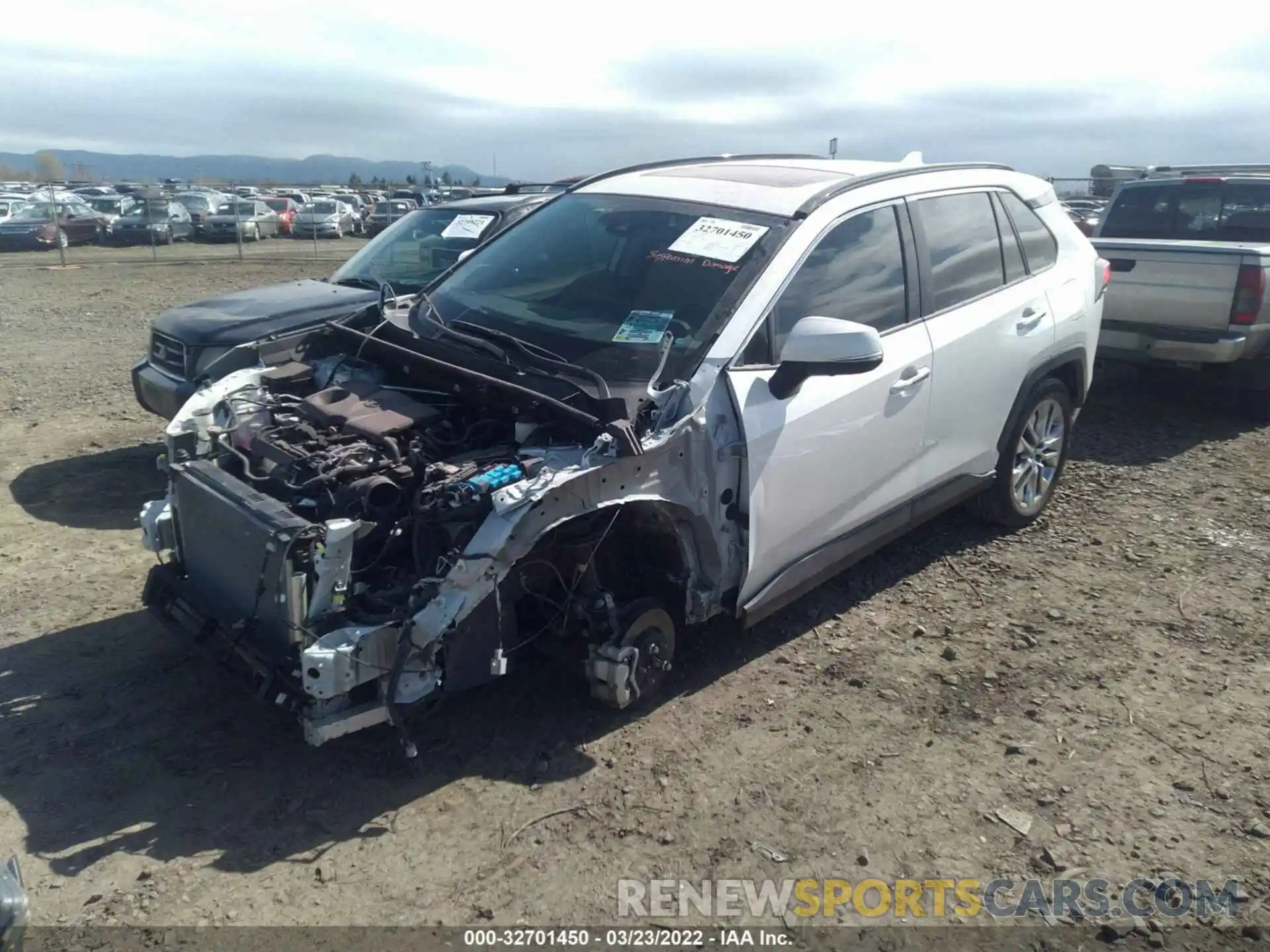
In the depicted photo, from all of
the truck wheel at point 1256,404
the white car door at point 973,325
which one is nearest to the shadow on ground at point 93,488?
the white car door at point 973,325

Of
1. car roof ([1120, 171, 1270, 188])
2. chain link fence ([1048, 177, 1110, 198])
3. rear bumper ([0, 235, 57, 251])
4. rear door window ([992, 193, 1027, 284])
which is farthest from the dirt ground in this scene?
rear bumper ([0, 235, 57, 251])

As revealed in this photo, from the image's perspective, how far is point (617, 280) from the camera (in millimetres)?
4328

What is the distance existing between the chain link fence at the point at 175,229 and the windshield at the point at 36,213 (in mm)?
32

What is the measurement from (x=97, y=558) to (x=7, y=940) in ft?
11.9

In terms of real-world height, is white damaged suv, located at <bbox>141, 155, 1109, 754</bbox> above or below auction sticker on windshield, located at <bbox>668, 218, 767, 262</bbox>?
below

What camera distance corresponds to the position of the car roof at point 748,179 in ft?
14.3

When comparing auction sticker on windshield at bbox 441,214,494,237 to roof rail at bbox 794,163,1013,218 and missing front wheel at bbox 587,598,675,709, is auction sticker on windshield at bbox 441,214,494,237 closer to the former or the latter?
roof rail at bbox 794,163,1013,218

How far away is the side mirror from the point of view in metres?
3.61

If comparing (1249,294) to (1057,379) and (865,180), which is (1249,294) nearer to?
(1057,379)

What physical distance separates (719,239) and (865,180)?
0.87 metres

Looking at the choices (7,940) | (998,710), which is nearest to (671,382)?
(998,710)

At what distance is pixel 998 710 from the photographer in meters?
4.12

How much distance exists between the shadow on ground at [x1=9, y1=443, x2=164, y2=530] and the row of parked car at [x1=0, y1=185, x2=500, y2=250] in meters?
16.5

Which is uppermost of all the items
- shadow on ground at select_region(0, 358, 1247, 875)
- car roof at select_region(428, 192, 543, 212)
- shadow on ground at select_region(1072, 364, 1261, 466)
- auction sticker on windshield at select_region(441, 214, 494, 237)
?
car roof at select_region(428, 192, 543, 212)
